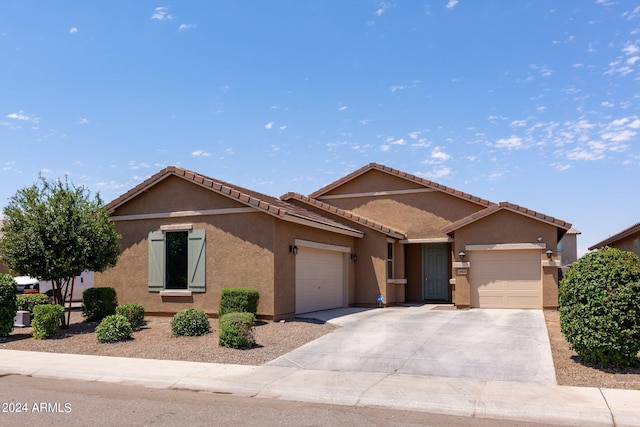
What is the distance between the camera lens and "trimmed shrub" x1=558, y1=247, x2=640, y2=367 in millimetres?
9469

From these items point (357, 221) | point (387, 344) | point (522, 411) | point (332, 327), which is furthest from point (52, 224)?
point (522, 411)

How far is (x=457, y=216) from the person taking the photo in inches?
883

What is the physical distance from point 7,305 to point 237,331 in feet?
21.8

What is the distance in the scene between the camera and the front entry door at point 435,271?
2317 cm

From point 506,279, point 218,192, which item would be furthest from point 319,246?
point 506,279

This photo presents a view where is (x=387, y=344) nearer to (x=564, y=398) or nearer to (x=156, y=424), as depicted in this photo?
(x=564, y=398)

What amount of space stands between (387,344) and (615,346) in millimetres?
4707

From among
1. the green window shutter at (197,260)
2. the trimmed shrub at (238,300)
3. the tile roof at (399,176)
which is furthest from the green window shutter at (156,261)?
the tile roof at (399,176)

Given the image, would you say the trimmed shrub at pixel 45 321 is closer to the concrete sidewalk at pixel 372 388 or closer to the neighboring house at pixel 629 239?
the concrete sidewalk at pixel 372 388

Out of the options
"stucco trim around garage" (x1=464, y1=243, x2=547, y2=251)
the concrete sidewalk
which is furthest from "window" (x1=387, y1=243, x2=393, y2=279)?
the concrete sidewalk

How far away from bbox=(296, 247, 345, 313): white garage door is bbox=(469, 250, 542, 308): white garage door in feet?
15.8

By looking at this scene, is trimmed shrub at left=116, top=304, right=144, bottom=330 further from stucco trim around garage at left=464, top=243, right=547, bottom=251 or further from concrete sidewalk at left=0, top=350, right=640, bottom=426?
stucco trim around garage at left=464, top=243, right=547, bottom=251

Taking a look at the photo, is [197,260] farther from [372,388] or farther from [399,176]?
[399,176]

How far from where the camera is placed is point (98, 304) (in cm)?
1623
